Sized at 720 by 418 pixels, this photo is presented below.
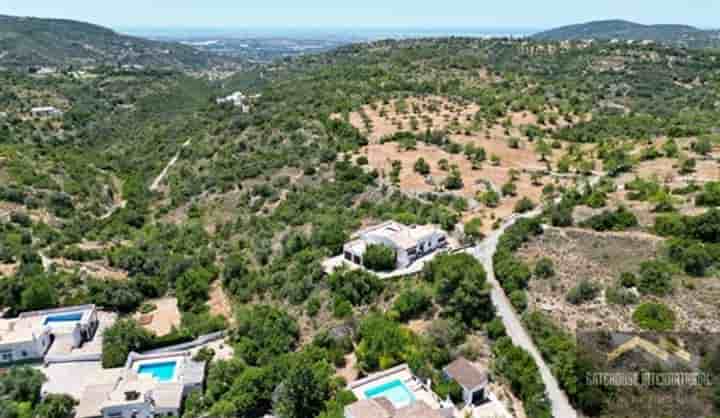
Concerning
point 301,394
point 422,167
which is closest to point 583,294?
point 301,394

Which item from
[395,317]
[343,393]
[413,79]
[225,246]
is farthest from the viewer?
[413,79]

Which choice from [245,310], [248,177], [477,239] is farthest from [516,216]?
[248,177]

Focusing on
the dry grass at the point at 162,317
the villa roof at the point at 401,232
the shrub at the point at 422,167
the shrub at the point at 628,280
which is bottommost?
the dry grass at the point at 162,317

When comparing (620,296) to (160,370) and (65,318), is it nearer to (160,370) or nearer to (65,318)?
(160,370)

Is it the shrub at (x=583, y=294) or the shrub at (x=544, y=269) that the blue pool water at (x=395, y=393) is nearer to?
the shrub at (x=583, y=294)

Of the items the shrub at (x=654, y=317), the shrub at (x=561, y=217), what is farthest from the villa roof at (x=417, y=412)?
the shrub at (x=561, y=217)

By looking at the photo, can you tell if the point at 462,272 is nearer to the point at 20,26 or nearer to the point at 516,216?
the point at 516,216
